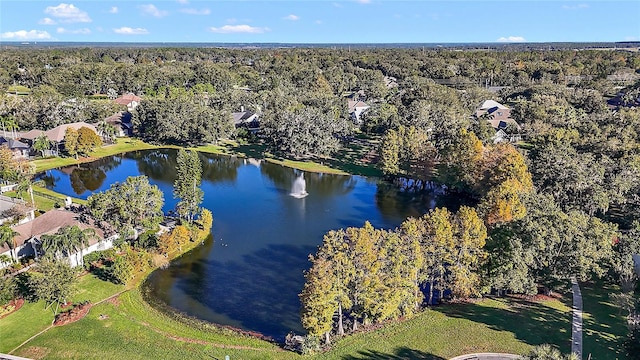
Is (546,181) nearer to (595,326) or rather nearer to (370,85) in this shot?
(595,326)

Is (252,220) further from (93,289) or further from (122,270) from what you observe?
(93,289)

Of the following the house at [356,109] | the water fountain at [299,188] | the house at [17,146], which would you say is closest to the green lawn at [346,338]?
the water fountain at [299,188]

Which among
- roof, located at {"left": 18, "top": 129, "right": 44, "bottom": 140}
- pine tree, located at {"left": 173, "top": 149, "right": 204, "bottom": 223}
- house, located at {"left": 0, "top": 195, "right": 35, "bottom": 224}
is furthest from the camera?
roof, located at {"left": 18, "top": 129, "right": 44, "bottom": 140}

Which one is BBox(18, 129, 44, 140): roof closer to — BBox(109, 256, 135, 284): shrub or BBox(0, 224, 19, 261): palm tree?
BBox(0, 224, 19, 261): palm tree

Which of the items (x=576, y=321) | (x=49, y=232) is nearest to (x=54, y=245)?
(x=49, y=232)

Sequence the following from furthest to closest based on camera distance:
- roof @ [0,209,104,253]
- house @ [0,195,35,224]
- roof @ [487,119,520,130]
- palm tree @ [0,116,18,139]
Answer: roof @ [487,119,520,130]
palm tree @ [0,116,18,139]
house @ [0,195,35,224]
roof @ [0,209,104,253]

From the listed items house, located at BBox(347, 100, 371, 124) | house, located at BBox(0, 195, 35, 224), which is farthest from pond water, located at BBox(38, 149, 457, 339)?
house, located at BBox(347, 100, 371, 124)

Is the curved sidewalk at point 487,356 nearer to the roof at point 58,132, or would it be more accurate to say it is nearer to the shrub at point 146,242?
the shrub at point 146,242
